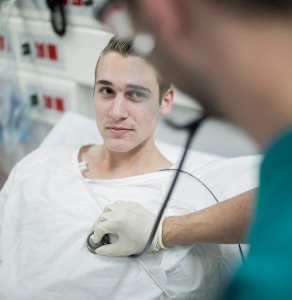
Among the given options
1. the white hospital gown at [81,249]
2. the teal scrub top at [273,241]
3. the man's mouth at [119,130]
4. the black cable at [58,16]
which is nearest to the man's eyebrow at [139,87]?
the man's mouth at [119,130]

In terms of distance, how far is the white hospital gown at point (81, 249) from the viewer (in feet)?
4.08

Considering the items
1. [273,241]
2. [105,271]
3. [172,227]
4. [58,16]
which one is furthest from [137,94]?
[273,241]

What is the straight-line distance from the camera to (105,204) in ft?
4.57

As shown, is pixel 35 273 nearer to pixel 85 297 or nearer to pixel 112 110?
pixel 85 297

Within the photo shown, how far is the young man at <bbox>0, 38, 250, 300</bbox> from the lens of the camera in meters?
1.25

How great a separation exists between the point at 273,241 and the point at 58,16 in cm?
175

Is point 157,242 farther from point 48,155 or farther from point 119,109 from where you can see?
point 48,155

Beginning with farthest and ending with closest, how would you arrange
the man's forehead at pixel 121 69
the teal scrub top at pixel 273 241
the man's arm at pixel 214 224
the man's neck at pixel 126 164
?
the man's neck at pixel 126 164, the man's forehead at pixel 121 69, the man's arm at pixel 214 224, the teal scrub top at pixel 273 241

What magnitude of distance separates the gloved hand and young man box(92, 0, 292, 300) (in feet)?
2.47

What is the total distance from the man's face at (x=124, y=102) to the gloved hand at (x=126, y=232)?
0.85 feet

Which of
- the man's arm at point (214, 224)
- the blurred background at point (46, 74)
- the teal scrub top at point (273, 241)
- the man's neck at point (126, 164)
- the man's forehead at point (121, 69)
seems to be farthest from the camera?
the blurred background at point (46, 74)

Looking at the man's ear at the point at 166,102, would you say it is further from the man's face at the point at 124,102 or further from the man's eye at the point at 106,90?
the man's eye at the point at 106,90

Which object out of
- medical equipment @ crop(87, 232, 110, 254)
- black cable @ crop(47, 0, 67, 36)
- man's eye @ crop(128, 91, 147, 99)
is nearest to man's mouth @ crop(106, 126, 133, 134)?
man's eye @ crop(128, 91, 147, 99)

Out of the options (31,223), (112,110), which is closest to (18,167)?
(31,223)
